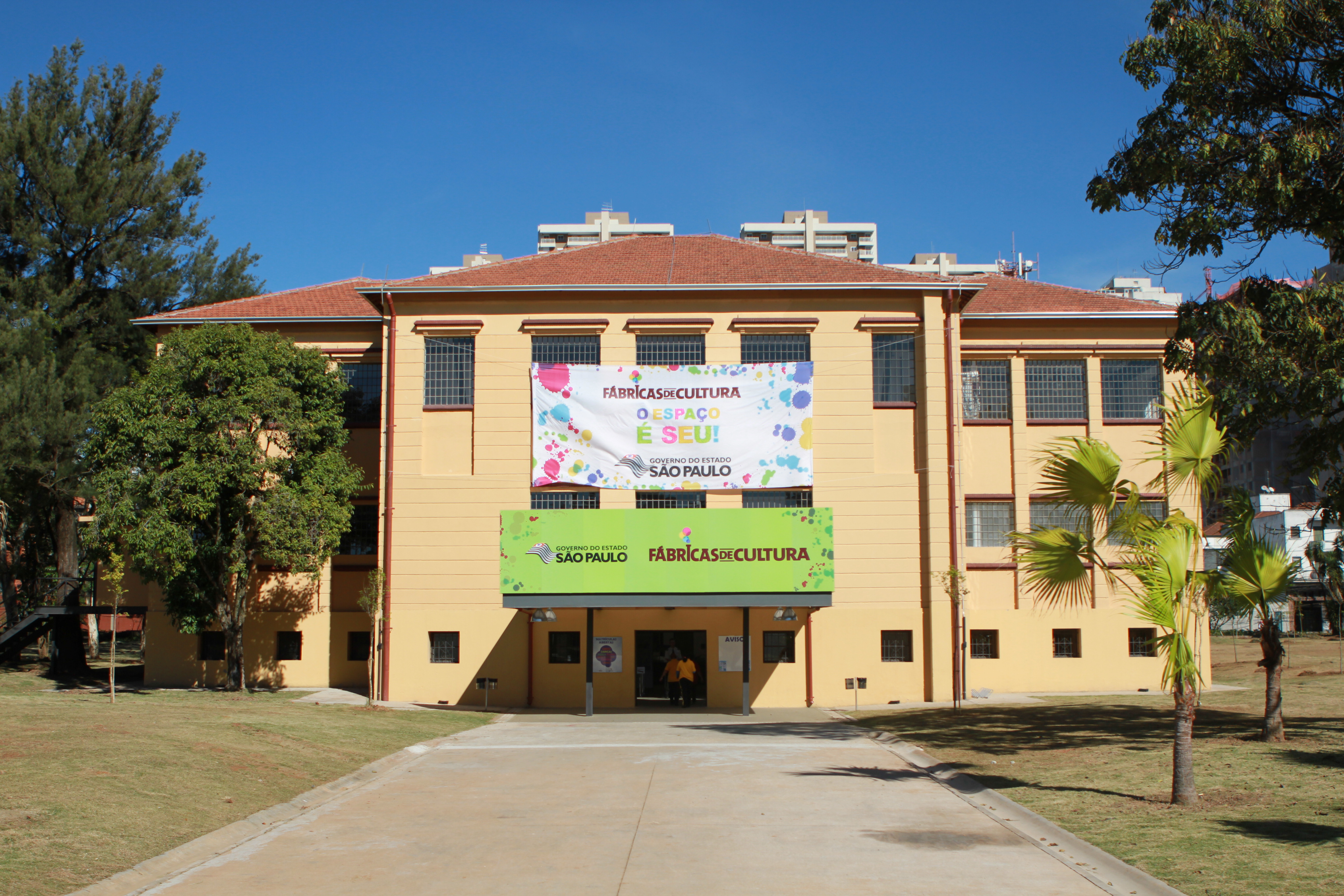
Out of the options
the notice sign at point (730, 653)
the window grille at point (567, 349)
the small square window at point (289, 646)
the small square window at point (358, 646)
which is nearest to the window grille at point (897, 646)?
the notice sign at point (730, 653)

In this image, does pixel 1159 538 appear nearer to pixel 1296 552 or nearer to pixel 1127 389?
pixel 1127 389

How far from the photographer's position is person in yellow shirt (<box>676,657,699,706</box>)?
94.9 feet

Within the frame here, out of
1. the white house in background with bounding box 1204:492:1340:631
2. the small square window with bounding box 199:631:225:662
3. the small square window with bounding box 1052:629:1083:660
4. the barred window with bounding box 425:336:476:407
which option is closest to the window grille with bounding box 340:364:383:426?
the barred window with bounding box 425:336:476:407

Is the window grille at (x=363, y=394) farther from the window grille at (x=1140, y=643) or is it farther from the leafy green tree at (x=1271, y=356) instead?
the window grille at (x=1140, y=643)

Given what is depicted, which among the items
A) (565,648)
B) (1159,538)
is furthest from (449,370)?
(1159,538)

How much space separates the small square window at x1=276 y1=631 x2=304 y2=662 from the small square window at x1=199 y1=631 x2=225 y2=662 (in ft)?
5.77

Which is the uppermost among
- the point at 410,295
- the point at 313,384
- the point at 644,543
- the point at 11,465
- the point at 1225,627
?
the point at 410,295

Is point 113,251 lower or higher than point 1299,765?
higher

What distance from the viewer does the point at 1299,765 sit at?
46.0ft

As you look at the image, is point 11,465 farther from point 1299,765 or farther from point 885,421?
point 1299,765

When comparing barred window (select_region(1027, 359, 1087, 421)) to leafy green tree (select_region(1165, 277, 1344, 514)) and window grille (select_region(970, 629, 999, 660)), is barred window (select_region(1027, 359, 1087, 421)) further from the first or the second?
leafy green tree (select_region(1165, 277, 1344, 514))

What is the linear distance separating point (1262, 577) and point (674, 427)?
17077mm

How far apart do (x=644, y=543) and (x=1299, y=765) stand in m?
16.0

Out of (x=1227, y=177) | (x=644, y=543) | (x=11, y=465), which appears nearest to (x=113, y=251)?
(x=11, y=465)
